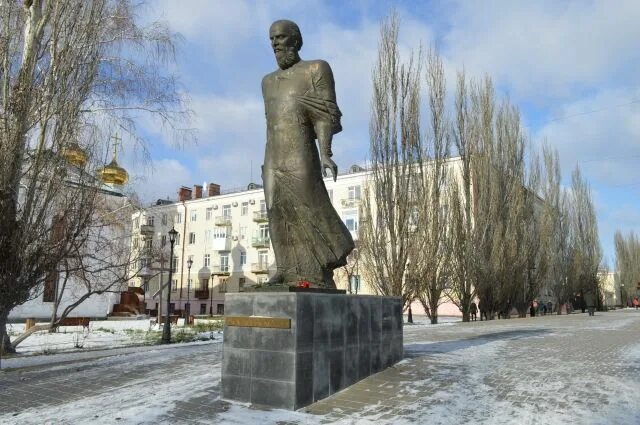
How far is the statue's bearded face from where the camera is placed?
6.26m

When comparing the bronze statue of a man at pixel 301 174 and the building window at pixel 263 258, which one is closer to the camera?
the bronze statue of a man at pixel 301 174

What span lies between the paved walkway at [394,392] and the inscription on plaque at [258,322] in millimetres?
791

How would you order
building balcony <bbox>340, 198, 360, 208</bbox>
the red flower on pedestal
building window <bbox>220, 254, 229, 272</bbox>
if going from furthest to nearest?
building window <bbox>220, 254, 229, 272</bbox> < building balcony <bbox>340, 198, 360, 208</bbox> < the red flower on pedestal

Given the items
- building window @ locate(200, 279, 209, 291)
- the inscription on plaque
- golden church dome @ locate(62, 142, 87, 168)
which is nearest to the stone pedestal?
the inscription on plaque

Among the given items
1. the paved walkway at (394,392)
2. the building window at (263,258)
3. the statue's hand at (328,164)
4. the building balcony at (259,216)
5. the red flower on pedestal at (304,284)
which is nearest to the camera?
the paved walkway at (394,392)

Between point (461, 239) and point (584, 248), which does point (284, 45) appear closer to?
point (461, 239)

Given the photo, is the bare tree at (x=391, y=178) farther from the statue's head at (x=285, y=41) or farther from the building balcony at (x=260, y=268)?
the building balcony at (x=260, y=268)

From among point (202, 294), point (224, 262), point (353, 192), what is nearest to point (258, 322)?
point (353, 192)

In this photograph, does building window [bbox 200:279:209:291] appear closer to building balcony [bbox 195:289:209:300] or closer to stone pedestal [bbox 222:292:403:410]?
building balcony [bbox 195:289:209:300]

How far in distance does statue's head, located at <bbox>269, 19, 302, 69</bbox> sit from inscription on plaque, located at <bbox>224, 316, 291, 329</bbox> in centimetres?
304

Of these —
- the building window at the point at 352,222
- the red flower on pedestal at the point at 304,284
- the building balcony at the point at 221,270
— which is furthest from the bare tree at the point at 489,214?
the building balcony at the point at 221,270

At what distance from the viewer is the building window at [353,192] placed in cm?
4039

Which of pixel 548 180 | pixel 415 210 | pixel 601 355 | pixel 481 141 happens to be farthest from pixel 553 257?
pixel 601 355

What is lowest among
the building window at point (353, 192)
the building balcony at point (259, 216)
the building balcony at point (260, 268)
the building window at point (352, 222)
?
the building balcony at point (260, 268)
